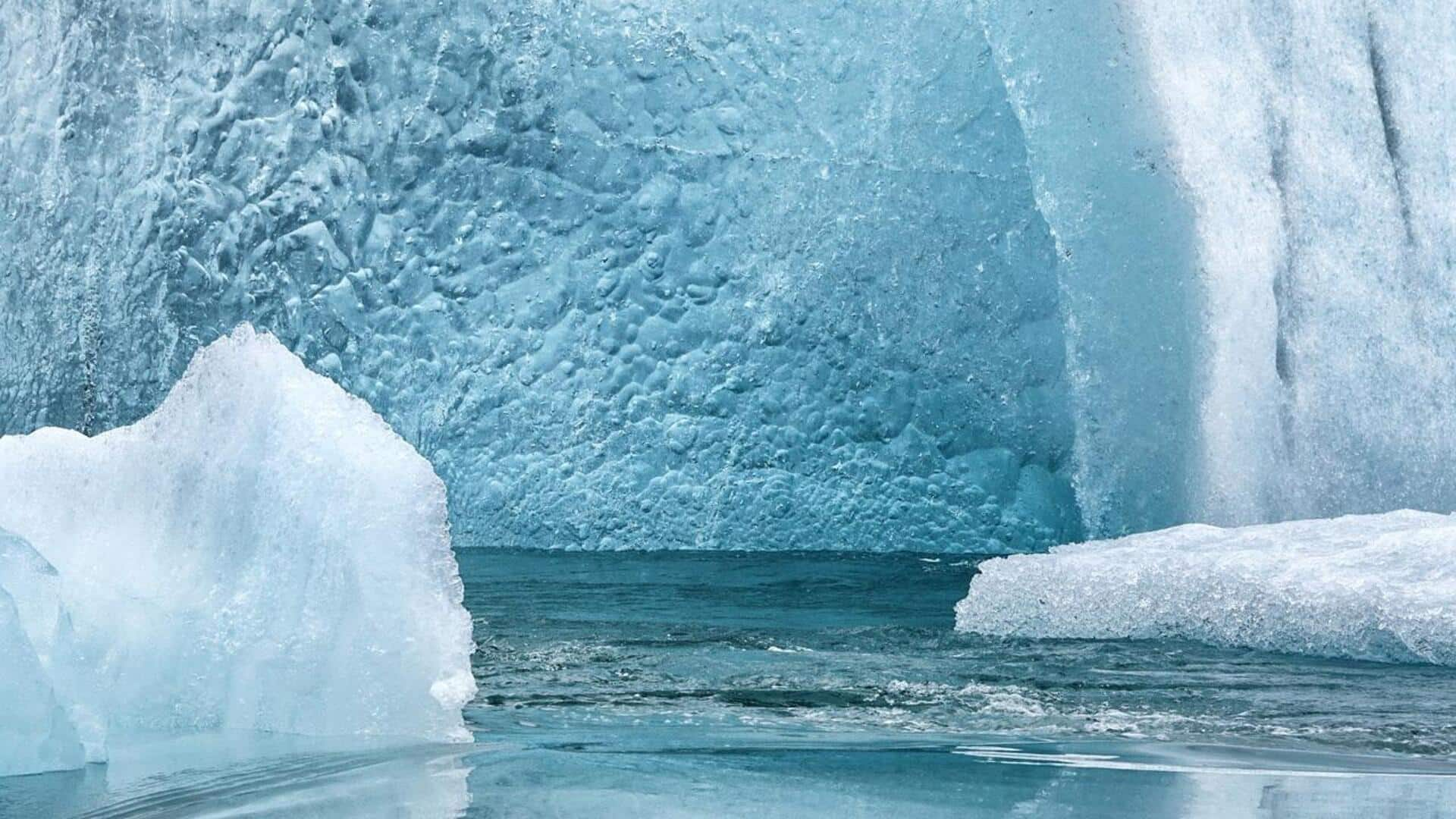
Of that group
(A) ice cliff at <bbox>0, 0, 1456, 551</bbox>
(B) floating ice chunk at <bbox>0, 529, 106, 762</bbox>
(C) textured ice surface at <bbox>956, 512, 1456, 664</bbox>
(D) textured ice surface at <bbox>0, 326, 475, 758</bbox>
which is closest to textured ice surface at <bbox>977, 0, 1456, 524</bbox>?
(A) ice cliff at <bbox>0, 0, 1456, 551</bbox>

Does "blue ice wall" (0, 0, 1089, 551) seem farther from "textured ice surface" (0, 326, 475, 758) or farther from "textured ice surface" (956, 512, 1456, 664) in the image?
"textured ice surface" (0, 326, 475, 758)

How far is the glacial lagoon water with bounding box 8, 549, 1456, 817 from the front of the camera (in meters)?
1.96

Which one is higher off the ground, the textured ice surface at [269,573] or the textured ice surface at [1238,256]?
the textured ice surface at [1238,256]

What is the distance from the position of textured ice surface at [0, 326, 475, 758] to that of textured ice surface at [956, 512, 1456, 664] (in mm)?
1662

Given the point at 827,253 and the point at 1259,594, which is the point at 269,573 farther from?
the point at 827,253

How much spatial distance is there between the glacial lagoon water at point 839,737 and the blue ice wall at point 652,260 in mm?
1628

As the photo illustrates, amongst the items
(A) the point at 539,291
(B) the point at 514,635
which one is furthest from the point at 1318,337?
(B) the point at 514,635

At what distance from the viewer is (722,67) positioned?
19.8 ft

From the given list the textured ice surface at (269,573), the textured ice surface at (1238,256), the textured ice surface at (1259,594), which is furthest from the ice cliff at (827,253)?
the textured ice surface at (269,573)

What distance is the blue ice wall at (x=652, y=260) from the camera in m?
5.81

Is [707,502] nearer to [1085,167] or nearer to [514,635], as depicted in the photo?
[1085,167]

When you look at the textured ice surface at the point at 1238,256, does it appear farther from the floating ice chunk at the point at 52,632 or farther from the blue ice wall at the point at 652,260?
the floating ice chunk at the point at 52,632

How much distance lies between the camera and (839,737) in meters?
2.50

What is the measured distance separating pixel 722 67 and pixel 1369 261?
212 centimetres
